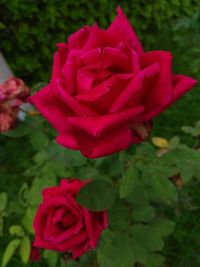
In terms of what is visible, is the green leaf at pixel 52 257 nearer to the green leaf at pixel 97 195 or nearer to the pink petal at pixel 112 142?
the green leaf at pixel 97 195

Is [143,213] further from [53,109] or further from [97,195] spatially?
[53,109]

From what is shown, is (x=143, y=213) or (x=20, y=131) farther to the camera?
(x=20, y=131)

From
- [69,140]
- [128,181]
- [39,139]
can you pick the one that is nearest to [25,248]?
[39,139]

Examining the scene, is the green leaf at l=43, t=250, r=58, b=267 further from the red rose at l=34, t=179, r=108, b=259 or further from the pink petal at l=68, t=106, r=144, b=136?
the pink petal at l=68, t=106, r=144, b=136

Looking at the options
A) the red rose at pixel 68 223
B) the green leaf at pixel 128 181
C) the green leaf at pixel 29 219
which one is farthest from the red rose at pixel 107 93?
the green leaf at pixel 29 219

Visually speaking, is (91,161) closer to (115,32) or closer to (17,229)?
(17,229)

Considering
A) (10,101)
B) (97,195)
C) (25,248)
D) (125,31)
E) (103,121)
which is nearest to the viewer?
(103,121)

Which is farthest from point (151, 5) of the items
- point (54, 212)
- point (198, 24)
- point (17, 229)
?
point (54, 212)
